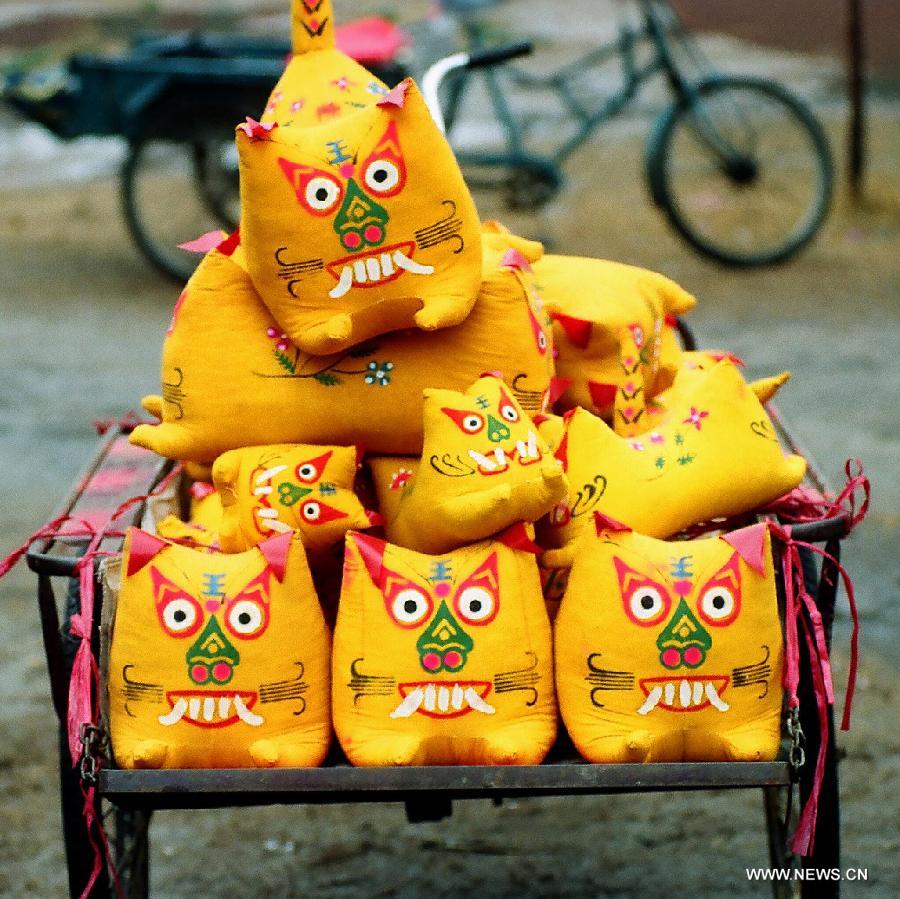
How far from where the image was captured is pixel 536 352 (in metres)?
2.06

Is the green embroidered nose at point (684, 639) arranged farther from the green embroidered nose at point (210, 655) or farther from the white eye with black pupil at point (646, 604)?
the green embroidered nose at point (210, 655)

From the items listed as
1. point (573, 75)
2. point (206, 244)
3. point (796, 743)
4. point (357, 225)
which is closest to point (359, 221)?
point (357, 225)

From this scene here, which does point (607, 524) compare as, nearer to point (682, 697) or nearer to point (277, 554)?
point (682, 697)

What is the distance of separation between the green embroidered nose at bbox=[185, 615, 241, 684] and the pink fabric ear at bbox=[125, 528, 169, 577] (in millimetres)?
118

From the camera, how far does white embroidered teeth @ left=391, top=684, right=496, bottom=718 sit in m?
1.80

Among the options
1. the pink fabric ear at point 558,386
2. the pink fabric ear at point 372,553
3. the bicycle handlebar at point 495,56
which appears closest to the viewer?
the pink fabric ear at point 372,553

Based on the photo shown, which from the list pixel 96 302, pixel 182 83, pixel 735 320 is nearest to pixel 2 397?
pixel 96 302

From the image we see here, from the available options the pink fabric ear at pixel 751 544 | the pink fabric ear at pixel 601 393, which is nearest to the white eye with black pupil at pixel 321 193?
the pink fabric ear at pixel 601 393

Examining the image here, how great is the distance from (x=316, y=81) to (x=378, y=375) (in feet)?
1.92

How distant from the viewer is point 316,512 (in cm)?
194

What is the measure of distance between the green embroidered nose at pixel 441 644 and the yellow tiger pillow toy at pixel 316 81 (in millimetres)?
892

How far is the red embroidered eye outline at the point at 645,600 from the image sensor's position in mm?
1793

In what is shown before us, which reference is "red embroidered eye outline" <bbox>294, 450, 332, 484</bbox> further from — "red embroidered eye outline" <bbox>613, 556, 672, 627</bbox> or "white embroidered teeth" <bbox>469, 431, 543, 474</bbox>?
"red embroidered eye outline" <bbox>613, 556, 672, 627</bbox>

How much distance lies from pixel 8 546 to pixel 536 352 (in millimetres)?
2498
